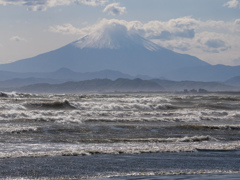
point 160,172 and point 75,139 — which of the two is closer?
point 160,172

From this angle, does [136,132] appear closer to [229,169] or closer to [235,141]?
[235,141]

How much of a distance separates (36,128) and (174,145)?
Result: 387 inches

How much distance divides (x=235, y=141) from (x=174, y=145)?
4.65m

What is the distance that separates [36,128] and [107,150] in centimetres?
907

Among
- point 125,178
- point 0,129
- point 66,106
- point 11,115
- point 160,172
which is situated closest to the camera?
point 125,178

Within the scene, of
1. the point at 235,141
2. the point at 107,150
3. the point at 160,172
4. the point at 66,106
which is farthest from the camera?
the point at 66,106

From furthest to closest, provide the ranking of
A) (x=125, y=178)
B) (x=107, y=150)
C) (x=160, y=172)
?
(x=107, y=150), (x=160, y=172), (x=125, y=178)

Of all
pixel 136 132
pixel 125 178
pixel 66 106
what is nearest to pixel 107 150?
pixel 125 178

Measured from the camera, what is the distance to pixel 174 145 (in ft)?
75.6

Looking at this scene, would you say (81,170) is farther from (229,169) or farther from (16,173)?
(229,169)

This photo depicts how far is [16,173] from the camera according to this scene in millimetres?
15508

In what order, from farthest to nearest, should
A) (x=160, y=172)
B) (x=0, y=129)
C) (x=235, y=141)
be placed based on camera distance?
(x=0, y=129) → (x=235, y=141) → (x=160, y=172)

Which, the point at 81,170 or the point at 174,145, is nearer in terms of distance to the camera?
the point at 81,170

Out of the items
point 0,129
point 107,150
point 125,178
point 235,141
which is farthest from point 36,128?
point 125,178
